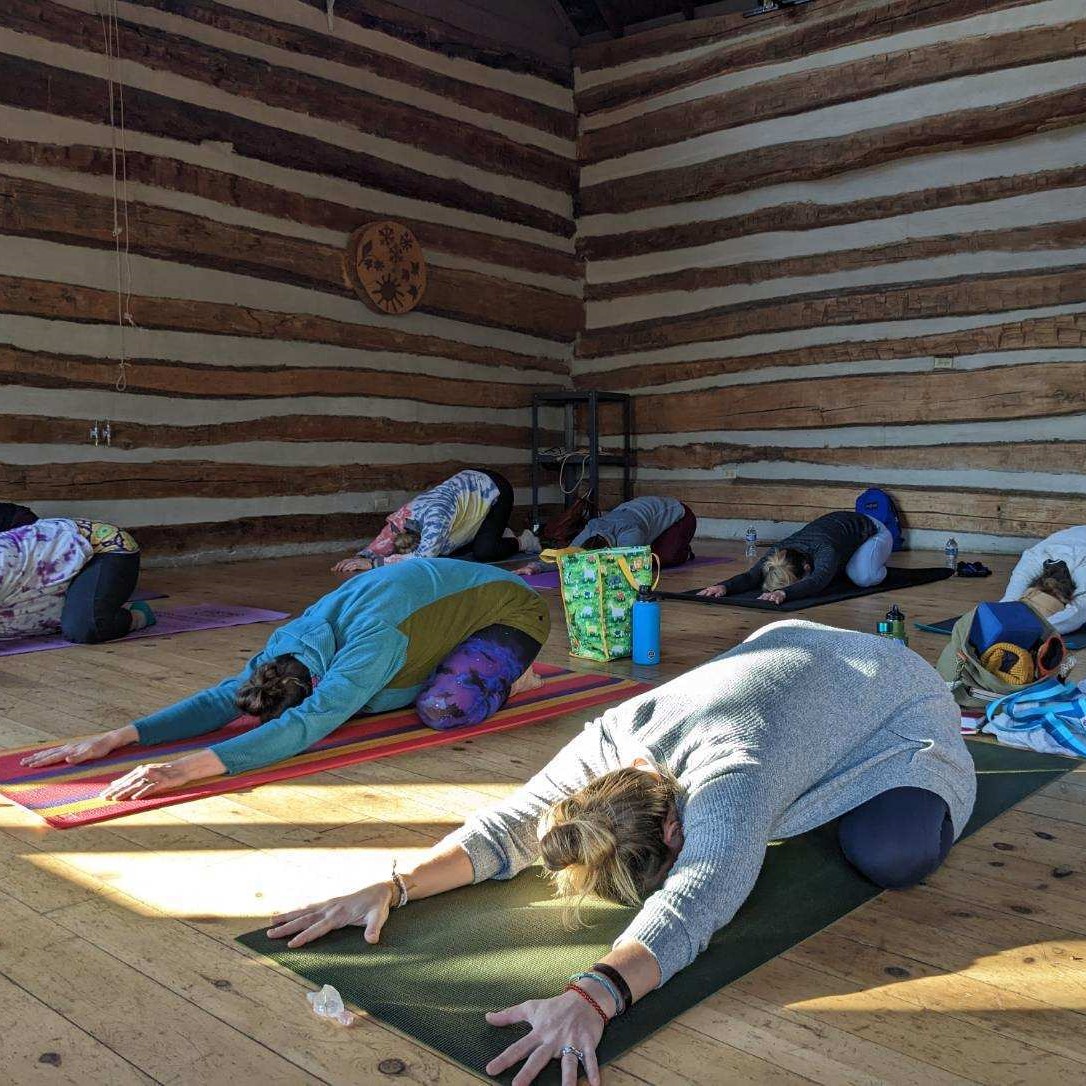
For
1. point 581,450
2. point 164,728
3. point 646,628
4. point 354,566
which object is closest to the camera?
point 164,728

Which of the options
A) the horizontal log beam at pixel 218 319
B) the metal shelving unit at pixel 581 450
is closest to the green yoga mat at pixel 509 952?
the horizontal log beam at pixel 218 319

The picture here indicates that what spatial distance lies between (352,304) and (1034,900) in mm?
7413

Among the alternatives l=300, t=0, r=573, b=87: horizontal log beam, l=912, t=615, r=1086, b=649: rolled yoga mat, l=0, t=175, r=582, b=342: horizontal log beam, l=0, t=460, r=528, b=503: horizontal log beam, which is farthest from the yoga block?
l=300, t=0, r=573, b=87: horizontal log beam

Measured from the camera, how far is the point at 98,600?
16.2 ft

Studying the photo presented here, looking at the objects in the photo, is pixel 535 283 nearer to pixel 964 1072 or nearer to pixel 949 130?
pixel 949 130

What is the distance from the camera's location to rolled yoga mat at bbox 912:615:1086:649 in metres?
4.69

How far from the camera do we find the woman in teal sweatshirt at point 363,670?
3018 mm

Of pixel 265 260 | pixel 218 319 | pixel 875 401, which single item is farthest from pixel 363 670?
pixel 875 401

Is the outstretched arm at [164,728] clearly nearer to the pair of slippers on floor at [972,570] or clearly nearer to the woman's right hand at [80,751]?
the woman's right hand at [80,751]

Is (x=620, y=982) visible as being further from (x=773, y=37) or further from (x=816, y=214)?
(x=773, y=37)

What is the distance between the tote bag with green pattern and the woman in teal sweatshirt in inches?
31.2

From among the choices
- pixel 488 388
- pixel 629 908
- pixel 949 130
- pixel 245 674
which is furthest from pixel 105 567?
pixel 949 130

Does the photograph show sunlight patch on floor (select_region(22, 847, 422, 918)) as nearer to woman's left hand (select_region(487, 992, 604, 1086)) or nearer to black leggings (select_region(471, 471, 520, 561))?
woman's left hand (select_region(487, 992, 604, 1086))

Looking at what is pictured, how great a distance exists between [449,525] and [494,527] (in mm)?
606
